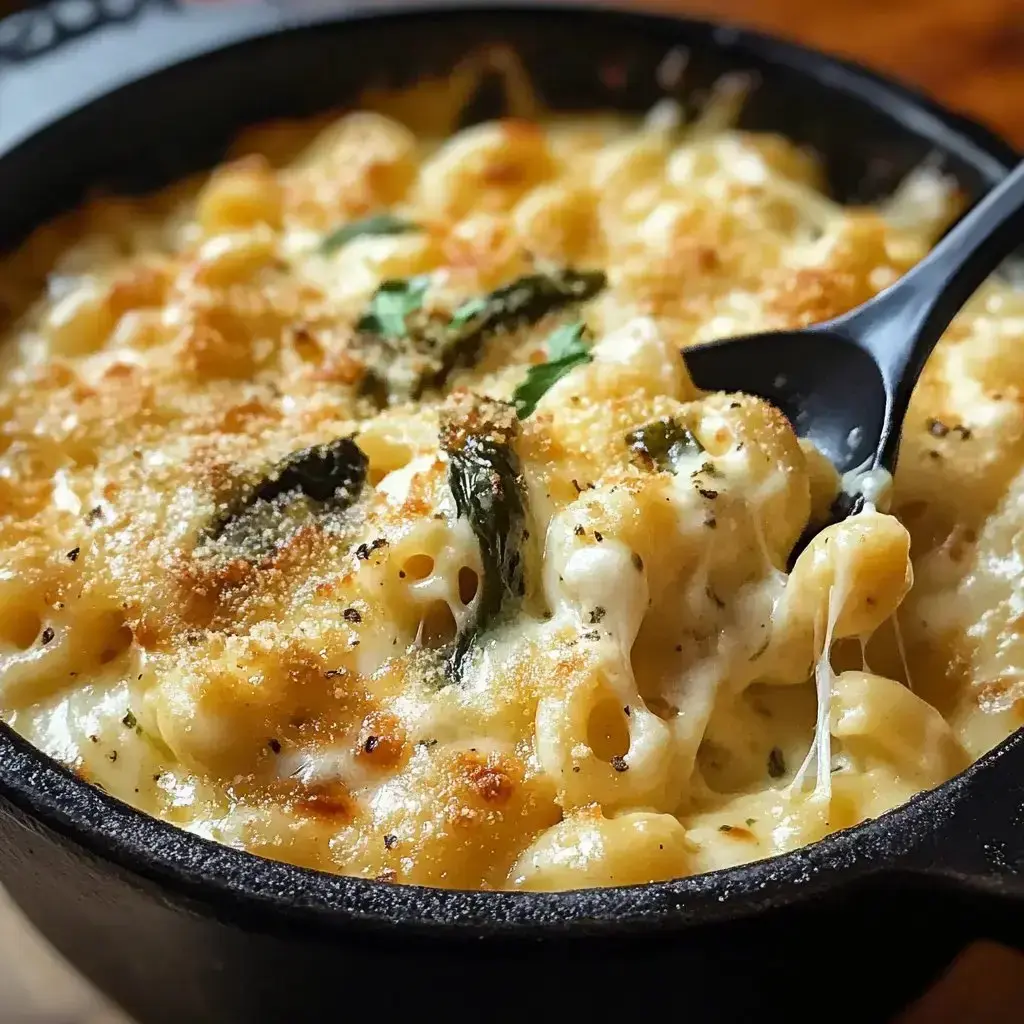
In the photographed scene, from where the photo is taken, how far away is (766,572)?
1271mm

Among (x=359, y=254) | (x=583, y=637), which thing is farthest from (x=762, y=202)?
(x=583, y=637)

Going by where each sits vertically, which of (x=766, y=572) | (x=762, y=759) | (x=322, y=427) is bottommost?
(x=762, y=759)

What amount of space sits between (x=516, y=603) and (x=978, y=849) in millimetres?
481

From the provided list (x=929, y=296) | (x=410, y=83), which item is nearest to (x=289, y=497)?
(x=929, y=296)

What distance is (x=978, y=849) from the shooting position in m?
0.94

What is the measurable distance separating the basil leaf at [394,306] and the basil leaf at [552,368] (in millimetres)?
197

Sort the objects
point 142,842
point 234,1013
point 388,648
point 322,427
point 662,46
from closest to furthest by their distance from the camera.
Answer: point 142,842 → point 234,1013 → point 388,648 → point 322,427 → point 662,46

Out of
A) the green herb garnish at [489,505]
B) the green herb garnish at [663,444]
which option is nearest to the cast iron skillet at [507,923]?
the green herb garnish at [489,505]

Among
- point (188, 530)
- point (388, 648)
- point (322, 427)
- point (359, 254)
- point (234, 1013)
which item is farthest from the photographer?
point (359, 254)

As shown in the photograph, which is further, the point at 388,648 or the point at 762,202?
the point at 762,202

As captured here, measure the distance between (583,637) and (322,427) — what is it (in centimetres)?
47

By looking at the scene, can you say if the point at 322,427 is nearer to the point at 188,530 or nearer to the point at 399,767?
the point at 188,530

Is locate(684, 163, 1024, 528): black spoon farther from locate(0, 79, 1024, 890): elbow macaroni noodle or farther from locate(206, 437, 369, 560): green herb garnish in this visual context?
locate(206, 437, 369, 560): green herb garnish

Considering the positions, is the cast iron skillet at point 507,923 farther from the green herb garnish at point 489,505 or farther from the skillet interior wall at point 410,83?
the skillet interior wall at point 410,83
